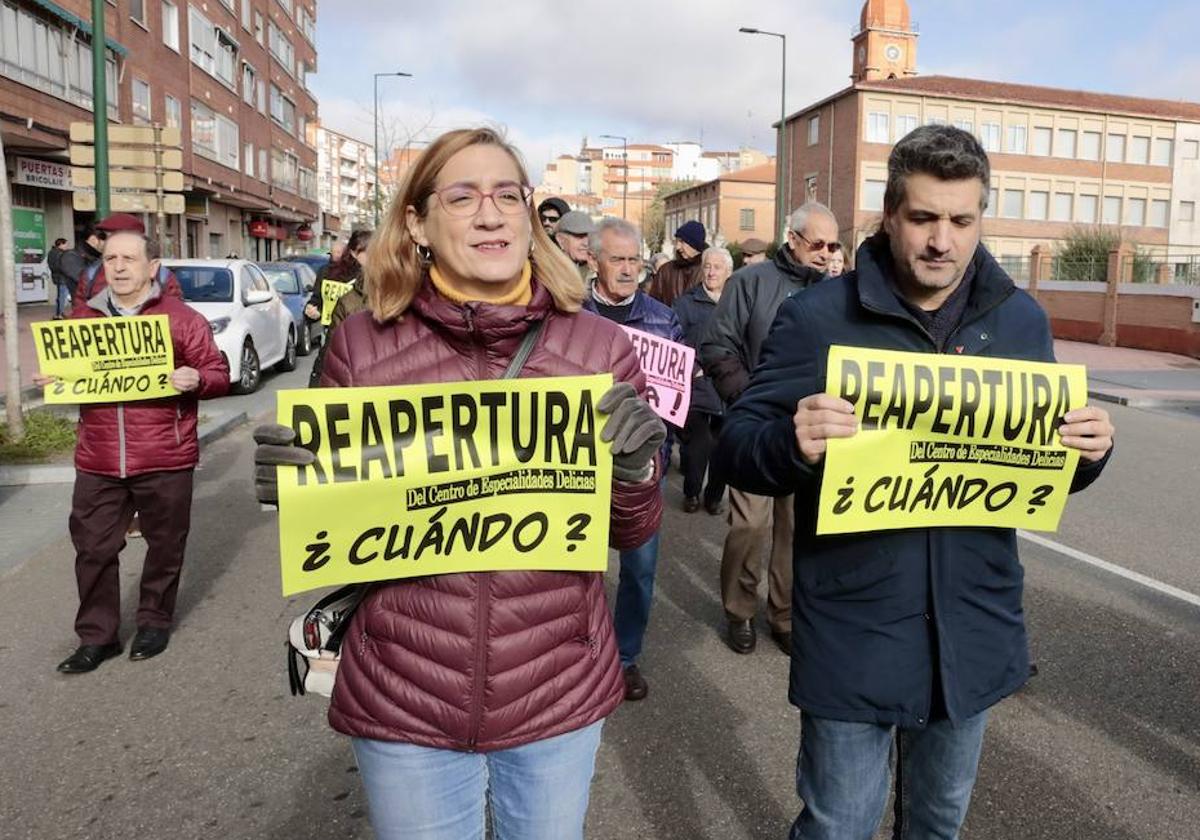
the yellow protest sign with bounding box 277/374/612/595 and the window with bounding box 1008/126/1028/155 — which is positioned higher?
the window with bounding box 1008/126/1028/155

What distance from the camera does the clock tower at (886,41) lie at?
69.1 metres

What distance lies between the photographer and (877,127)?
5509cm

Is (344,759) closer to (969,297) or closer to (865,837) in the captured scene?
(865,837)

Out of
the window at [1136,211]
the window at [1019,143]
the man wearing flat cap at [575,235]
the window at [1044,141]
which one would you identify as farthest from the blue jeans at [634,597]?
the window at [1136,211]

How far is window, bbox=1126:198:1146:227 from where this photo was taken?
197 feet

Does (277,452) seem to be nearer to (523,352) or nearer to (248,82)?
(523,352)

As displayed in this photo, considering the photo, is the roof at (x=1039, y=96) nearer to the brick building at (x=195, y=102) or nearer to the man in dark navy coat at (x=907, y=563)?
the brick building at (x=195, y=102)

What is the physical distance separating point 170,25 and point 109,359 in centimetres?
3481

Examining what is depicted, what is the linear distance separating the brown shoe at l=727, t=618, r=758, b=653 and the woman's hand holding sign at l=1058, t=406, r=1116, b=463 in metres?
2.81

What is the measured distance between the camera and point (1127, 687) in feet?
14.0

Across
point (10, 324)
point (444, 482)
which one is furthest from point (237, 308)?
point (444, 482)

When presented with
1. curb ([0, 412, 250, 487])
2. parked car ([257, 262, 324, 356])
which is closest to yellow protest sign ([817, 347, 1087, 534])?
curb ([0, 412, 250, 487])

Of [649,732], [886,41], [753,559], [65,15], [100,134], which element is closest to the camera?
[649,732]

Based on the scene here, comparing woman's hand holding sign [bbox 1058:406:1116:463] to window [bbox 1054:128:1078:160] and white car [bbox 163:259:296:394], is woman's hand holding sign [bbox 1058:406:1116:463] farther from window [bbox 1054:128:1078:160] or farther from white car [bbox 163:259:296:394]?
window [bbox 1054:128:1078:160]
